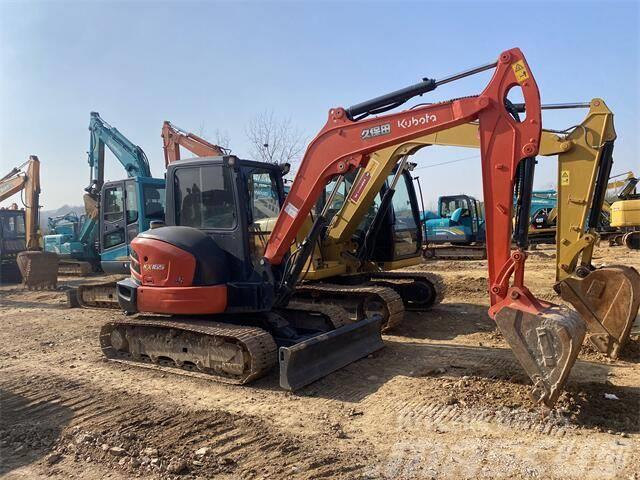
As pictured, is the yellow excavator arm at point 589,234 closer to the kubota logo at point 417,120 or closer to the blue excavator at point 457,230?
the kubota logo at point 417,120

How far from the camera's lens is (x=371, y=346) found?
6258 mm

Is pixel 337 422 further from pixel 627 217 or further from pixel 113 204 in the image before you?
pixel 627 217

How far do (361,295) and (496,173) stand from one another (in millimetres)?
3620

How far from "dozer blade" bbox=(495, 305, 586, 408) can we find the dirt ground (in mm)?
302

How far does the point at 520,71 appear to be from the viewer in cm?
452

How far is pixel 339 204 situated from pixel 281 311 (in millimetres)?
2412

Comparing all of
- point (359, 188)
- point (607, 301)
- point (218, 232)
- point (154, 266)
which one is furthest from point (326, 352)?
point (607, 301)

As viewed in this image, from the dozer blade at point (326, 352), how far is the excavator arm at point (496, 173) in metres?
0.83

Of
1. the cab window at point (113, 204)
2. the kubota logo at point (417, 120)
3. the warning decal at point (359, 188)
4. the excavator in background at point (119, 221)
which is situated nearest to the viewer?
the kubota logo at point (417, 120)

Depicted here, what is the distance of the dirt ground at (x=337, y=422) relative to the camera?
140 inches

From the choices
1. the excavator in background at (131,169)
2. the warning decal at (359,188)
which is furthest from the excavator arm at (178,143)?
the warning decal at (359,188)

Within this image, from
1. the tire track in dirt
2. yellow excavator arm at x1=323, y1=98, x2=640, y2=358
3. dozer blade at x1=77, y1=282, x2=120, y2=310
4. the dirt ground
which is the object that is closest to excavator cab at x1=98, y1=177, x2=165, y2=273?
dozer blade at x1=77, y1=282, x2=120, y2=310

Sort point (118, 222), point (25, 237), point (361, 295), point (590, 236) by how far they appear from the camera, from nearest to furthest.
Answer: point (590, 236) → point (361, 295) → point (118, 222) → point (25, 237)

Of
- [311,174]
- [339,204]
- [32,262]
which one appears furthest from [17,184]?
[311,174]
